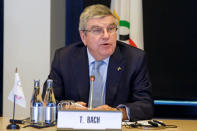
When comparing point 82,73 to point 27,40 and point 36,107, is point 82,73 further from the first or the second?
point 27,40

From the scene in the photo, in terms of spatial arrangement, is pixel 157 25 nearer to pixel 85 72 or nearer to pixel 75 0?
pixel 75 0

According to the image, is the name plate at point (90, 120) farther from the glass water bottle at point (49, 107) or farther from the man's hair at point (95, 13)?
the man's hair at point (95, 13)

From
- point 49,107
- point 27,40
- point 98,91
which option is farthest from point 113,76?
point 27,40

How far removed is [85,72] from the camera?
2875mm

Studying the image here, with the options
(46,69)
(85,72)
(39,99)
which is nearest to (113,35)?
(85,72)

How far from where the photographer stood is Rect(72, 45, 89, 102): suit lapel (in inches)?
111

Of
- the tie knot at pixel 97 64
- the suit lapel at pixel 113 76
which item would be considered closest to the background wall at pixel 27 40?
the tie knot at pixel 97 64

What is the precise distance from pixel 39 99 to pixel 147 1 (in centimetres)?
241

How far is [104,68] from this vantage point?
287 cm

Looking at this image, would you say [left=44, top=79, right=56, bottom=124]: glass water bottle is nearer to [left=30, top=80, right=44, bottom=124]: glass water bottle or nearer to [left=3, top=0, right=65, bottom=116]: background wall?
[left=30, top=80, right=44, bottom=124]: glass water bottle

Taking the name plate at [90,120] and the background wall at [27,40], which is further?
the background wall at [27,40]

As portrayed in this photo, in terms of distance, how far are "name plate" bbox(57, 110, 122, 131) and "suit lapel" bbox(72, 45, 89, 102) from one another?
848 millimetres

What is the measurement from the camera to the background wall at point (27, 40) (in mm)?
3877

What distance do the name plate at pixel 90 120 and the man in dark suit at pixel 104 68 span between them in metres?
0.63
